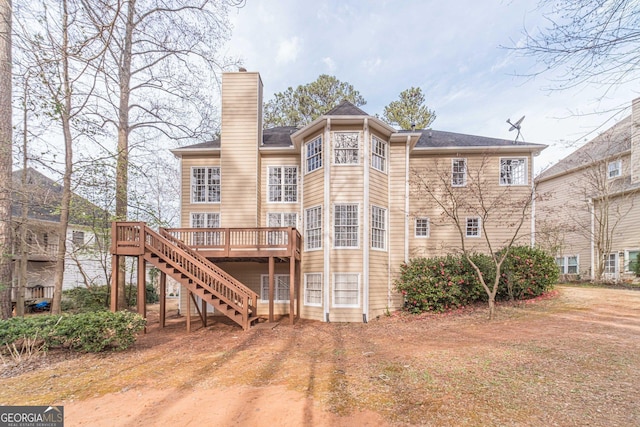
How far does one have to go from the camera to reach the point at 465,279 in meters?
10.8

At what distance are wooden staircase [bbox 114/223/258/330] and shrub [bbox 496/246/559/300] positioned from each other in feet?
31.0

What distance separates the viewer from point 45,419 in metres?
3.94

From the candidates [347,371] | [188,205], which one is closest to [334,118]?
[188,205]

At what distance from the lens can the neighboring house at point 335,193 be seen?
10727 millimetres

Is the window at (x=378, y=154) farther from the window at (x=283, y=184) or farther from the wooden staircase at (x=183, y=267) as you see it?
the wooden staircase at (x=183, y=267)

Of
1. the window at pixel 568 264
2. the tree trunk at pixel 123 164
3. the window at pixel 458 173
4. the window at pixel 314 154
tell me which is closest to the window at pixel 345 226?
the window at pixel 314 154

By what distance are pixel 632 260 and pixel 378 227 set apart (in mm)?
14715

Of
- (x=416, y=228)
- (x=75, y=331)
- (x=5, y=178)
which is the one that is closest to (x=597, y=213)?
(x=416, y=228)

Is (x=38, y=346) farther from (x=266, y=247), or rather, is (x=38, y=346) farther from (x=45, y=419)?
(x=266, y=247)

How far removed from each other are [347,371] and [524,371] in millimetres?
3011

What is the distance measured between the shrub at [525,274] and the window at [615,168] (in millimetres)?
9969

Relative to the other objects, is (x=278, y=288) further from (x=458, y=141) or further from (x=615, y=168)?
(x=615, y=168)

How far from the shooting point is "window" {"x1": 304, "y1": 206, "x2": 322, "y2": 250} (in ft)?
36.5

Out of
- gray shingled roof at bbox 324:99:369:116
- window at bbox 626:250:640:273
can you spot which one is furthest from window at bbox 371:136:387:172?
window at bbox 626:250:640:273
